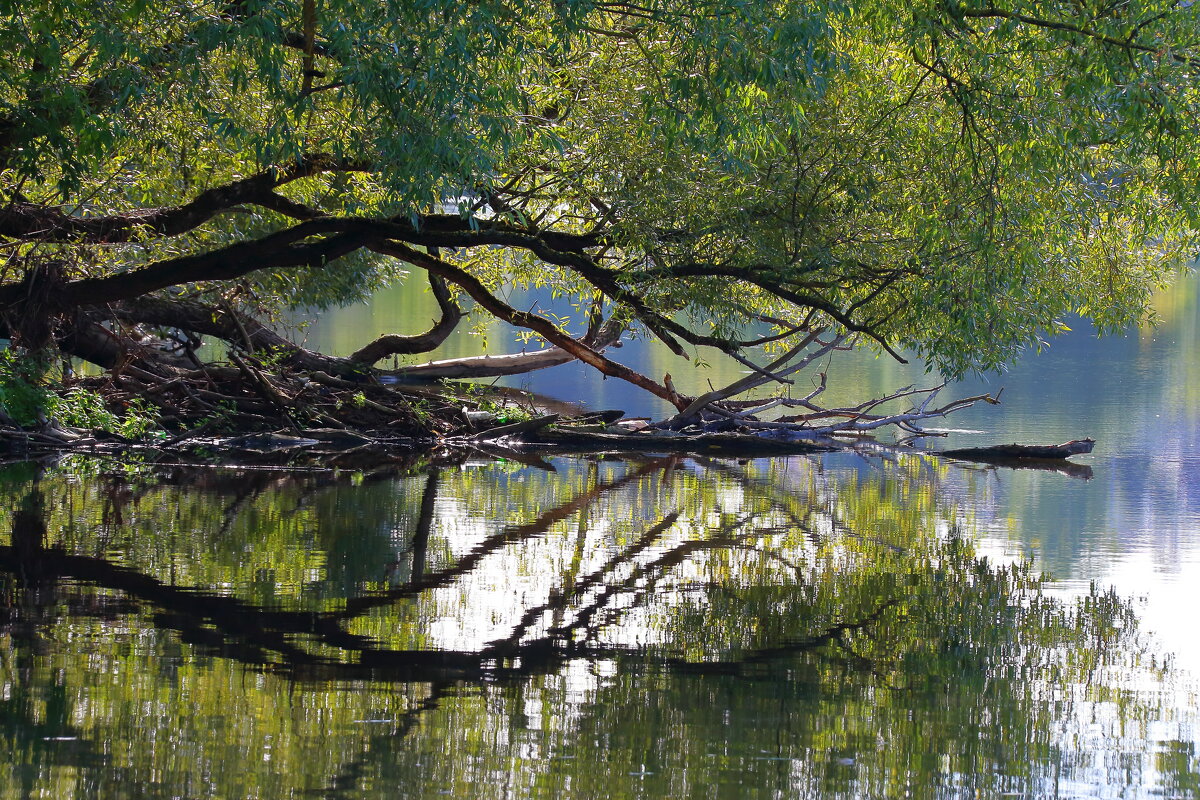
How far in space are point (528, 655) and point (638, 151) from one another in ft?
21.7

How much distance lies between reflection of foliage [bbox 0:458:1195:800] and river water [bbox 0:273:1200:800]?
0.02 metres

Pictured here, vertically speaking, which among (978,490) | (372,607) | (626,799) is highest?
(978,490)

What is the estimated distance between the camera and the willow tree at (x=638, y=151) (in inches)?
359

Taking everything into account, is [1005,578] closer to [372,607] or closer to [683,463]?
[372,607]

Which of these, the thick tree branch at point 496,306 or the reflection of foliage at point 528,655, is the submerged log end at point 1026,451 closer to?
the thick tree branch at point 496,306

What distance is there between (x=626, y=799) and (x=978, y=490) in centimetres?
948

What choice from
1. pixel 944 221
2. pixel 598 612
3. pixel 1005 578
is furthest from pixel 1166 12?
pixel 598 612

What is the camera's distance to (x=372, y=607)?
7242 millimetres

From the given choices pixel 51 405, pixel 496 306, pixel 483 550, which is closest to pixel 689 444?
pixel 496 306

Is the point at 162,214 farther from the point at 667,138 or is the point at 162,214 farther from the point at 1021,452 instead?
the point at 1021,452

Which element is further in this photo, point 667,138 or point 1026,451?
point 1026,451

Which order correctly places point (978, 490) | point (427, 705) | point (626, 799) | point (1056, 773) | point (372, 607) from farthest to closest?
1. point (978, 490)
2. point (372, 607)
3. point (427, 705)
4. point (1056, 773)
5. point (626, 799)

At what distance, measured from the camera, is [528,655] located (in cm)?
635

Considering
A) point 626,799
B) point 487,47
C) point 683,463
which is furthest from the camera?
point 683,463
